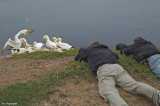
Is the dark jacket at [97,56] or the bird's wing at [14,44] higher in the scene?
the bird's wing at [14,44]

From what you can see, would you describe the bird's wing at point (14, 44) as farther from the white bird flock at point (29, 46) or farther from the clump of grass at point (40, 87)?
the clump of grass at point (40, 87)

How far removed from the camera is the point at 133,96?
6.29m

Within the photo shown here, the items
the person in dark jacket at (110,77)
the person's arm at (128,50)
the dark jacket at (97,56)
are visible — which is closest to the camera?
the person in dark jacket at (110,77)

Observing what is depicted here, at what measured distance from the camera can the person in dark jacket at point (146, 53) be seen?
7408mm

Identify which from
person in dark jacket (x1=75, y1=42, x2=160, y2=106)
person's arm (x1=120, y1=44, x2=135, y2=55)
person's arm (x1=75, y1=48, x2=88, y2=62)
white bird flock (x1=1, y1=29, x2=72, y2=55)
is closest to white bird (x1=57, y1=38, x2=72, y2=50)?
white bird flock (x1=1, y1=29, x2=72, y2=55)

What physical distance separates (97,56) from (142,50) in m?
1.55

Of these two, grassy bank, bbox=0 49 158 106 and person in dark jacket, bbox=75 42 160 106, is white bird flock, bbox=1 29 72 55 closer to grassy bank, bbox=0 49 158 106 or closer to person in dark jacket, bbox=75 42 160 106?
grassy bank, bbox=0 49 158 106

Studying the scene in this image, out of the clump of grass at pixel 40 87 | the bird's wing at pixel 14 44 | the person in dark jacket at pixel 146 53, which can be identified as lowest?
the clump of grass at pixel 40 87

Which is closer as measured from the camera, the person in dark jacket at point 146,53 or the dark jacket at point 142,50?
the person in dark jacket at point 146,53

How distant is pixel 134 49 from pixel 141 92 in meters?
2.56

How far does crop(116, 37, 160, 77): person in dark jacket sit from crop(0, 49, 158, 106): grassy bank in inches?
6.5

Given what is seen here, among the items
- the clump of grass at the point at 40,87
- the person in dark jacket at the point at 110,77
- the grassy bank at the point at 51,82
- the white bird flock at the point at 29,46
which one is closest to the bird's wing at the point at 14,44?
the white bird flock at the point at 29,46

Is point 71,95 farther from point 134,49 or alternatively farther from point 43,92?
point 134,49

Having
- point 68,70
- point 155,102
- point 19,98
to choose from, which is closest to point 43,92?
point 19,98
